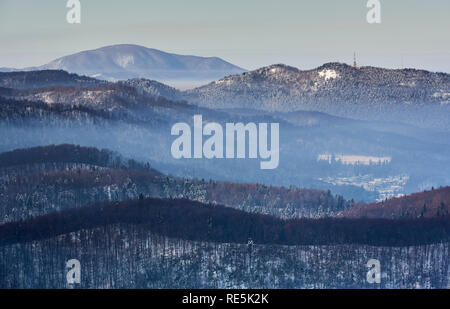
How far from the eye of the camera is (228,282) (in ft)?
603
